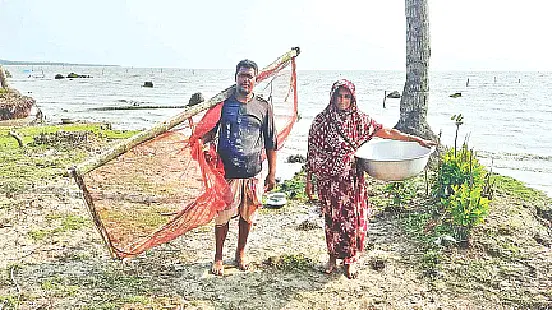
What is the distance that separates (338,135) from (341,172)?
33cm

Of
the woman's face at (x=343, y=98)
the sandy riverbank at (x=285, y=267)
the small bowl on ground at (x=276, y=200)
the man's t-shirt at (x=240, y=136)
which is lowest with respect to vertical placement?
the sandy riverbank at (x=285, y=267)

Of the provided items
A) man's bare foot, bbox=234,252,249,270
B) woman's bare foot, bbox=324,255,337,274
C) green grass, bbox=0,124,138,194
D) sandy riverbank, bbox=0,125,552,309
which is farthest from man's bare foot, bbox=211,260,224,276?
green grass, bbox=0,124,138,194

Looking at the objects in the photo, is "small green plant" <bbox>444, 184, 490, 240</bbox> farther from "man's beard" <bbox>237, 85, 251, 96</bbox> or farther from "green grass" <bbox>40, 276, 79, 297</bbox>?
"green grass" <bbox>40, 276, 79, 297</bbox>

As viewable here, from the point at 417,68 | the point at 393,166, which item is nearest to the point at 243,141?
the point at 393,166

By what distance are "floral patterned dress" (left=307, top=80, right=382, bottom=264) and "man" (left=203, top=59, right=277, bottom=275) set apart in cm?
45

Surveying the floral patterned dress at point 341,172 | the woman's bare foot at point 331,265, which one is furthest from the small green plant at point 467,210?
the woman's bare foot at point 331,265

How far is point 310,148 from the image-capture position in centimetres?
442

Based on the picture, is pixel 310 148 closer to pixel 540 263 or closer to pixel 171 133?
pixel 171 133

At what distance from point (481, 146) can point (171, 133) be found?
41.3 ft

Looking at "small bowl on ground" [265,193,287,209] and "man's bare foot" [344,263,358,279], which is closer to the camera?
"man's bare foot" [344,263,358,279]

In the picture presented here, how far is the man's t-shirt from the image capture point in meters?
4.20

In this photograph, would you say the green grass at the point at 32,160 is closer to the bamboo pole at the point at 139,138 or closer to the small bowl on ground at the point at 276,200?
the small bowl on ground at the point at 276,200

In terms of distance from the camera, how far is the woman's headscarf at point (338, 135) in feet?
13.9

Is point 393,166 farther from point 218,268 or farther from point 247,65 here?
point 218,268
